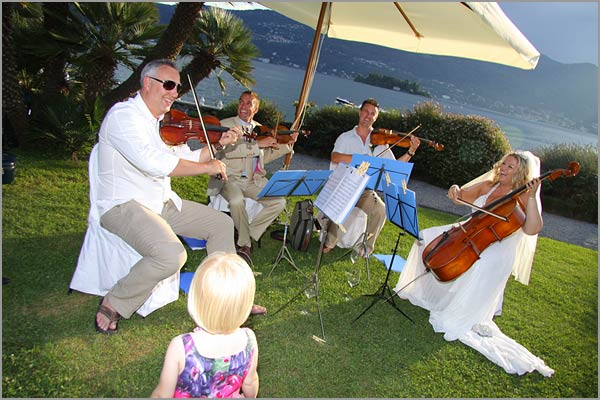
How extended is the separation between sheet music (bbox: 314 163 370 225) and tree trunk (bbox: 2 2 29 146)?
488 centimetres

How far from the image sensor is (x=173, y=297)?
Result: 3480mm

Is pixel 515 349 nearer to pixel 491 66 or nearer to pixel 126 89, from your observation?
pixel 126 89

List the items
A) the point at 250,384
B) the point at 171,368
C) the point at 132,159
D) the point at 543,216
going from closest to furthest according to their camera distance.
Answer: the point at 171,368, the point at 250,384, the point at 132,159, the point at 543,216

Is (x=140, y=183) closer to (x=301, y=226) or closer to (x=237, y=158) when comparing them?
(x=237, y=158)

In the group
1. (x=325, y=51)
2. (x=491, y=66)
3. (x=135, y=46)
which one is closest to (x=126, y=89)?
(x=135, y=46)

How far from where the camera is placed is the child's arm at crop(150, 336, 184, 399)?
5.46 ft

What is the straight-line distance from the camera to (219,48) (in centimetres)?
776

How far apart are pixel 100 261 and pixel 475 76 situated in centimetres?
5614

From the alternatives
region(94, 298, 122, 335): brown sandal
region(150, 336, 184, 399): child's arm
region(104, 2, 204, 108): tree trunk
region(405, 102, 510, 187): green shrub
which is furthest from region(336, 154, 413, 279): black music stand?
region(405, 102, 510, 187): green shrub

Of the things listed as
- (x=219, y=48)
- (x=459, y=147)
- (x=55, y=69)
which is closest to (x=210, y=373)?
(x=219, y=48)

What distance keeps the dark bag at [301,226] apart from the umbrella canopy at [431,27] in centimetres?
→ 229

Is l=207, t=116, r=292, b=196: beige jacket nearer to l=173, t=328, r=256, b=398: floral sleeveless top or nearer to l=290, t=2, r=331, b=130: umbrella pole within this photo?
l=290, t=2, r=331, b=130: umbrella pole

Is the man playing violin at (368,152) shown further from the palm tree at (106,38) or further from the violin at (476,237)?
the palm tree at (106,38)

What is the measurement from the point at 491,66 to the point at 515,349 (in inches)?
2357
